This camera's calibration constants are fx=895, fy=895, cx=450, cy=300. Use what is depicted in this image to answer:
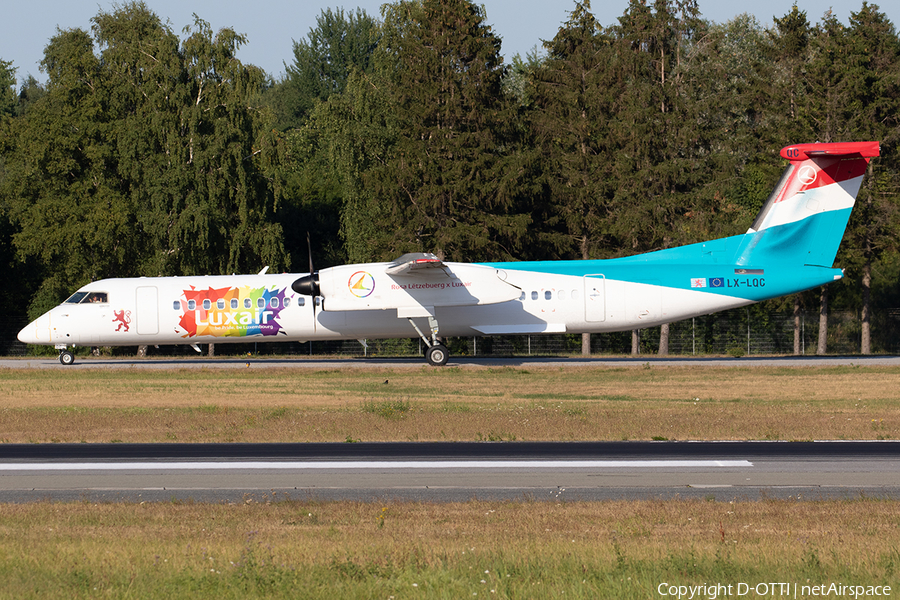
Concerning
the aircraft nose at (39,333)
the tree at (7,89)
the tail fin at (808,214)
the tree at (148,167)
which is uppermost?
the tree at (7,89)

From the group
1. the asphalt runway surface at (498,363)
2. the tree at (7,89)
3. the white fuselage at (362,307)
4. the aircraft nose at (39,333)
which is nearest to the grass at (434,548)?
the white fuselage at (362,307)

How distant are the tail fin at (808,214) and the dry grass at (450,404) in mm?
3869

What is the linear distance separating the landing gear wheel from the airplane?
0.04m

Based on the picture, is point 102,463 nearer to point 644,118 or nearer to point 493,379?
point 493,379

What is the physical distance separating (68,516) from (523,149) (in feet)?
123

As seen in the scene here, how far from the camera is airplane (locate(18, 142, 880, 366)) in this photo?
29.9 m

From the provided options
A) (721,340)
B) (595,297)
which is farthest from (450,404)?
(721,340)

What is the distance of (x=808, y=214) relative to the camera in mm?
29906

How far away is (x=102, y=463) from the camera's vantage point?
13.5m

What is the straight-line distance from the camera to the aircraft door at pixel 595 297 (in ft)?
99.8

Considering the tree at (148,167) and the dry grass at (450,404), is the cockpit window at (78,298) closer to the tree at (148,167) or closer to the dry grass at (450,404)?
the dry grass at (450,404)

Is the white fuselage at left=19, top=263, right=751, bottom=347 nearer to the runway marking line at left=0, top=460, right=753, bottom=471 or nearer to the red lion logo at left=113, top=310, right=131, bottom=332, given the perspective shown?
the red lion logo at left=113, top=310, right=131, bottom=332

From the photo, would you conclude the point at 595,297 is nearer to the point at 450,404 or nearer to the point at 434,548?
the point at 450,404

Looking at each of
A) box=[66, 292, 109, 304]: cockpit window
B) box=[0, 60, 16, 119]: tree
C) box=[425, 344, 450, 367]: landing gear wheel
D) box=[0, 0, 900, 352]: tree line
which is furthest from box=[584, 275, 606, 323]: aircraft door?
box=[0, 60, 16, 119]: tree
